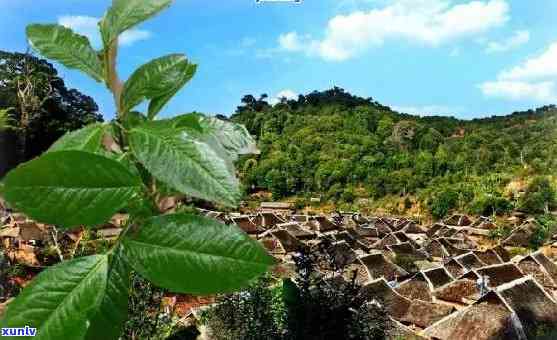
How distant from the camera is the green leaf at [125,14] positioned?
0.55 feet

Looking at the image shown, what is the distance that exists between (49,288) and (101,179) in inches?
1.0

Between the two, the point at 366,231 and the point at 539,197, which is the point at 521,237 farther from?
the point at 366,231

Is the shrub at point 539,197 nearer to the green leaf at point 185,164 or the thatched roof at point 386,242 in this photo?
the thatched roof at point 386,242

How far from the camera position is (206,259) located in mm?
131

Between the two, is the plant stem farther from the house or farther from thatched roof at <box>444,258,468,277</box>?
the house

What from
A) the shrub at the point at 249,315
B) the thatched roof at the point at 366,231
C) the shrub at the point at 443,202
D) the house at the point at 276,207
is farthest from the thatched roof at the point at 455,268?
the house at the point at 276,207

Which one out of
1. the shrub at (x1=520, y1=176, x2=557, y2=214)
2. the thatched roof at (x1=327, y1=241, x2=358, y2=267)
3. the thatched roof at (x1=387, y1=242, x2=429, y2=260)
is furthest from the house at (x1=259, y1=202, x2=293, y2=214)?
the thatched roof at (x1=327, y1=241, x2=358, y2=267)

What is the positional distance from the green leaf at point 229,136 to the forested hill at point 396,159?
14.1 metres

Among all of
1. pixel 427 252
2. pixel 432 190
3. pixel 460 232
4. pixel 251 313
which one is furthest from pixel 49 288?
pixel 432 190

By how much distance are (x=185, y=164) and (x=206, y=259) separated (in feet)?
0.07

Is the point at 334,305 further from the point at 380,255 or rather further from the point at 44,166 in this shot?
the point at 380,255

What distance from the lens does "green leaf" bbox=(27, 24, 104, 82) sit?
171mm

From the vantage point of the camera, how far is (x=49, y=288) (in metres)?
0.13

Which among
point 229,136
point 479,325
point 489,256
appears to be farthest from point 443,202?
point 229,136
